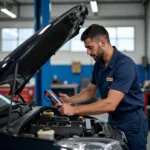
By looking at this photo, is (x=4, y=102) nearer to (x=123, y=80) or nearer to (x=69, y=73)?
(x=123, y=80)

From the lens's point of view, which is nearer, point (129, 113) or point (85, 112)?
point (85, 112)

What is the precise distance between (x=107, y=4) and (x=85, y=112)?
362 inches

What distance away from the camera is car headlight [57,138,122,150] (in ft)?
4.80

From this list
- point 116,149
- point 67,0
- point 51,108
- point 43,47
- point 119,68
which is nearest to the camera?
point 116,149

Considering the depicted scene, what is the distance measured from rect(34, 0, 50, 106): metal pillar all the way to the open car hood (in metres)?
1.84

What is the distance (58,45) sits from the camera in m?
2.13

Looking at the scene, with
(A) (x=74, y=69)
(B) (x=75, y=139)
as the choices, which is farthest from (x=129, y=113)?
(A) (x=74, y=69)

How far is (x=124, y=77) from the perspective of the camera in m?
2.02

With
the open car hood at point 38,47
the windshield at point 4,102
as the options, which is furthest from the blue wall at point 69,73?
the open car hood at point 38,47

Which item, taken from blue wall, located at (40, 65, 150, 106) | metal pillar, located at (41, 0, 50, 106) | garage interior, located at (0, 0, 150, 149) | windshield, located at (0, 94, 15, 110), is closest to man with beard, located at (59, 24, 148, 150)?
windshield, located at (0, 94, 15, 110)

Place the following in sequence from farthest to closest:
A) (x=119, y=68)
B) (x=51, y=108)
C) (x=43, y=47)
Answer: (x=51, y=108)
(x=119, y=68)
(x=43, y=47)

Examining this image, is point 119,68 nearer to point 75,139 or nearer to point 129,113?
point 129,113

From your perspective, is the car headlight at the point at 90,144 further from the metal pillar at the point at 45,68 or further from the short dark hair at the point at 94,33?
the metal pillar at the point at 45,68

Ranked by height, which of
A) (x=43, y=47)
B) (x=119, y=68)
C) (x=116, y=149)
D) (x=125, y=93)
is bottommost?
(x=116, y=149)
